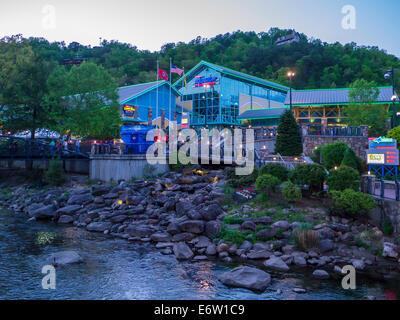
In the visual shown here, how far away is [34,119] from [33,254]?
80.3 feet

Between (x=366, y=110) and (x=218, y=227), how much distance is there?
29.6 m

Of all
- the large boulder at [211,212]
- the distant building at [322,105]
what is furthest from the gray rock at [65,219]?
the distant building at [322,105]

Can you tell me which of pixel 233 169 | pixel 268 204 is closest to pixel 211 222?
pixel 268 204

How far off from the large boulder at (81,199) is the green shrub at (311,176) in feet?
52.2

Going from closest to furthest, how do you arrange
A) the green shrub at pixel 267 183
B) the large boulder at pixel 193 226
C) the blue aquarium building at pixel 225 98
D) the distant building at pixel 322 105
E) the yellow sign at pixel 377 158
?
the large boulder at pixel 193 226
the yellow sign at pixel 377 158
the green shrub at pixel 267 183
the distant building at pixel 322 105
the blue aquarium building at pixel 225 98

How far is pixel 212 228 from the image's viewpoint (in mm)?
18531

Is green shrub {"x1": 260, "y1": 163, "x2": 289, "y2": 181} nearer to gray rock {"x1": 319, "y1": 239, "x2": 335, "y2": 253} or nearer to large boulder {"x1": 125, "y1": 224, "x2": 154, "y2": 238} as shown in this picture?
gray rock {"x1": 319, "y1": 239, "x2": 335, "y2": 253}

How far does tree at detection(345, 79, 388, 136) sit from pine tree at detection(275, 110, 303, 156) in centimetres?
1348

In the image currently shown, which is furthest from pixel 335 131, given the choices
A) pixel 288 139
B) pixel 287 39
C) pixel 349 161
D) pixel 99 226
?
pixel 287 39

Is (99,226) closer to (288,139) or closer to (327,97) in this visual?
(288,139)

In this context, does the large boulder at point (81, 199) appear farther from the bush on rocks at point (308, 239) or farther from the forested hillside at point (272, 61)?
the forested hillside at point (272, 61)

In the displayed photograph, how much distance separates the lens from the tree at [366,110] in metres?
39.2

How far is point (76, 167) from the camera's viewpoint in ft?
123
